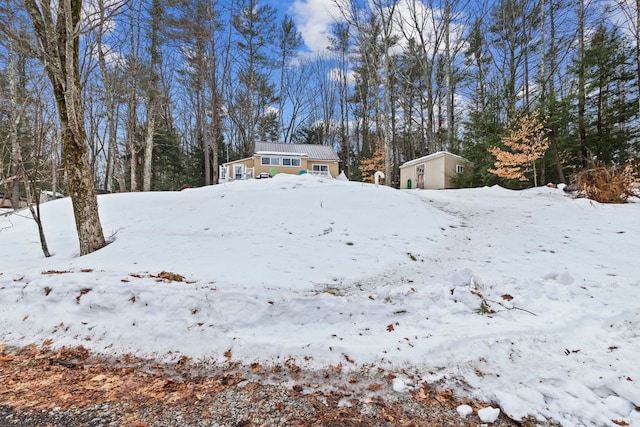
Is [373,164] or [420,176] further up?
[373,164]

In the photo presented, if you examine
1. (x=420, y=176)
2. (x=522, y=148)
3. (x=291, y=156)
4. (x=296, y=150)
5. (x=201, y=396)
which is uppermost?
(x=296, y=150)

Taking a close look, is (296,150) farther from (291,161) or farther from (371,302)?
(371,302)

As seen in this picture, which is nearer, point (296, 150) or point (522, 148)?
point (522, 148)

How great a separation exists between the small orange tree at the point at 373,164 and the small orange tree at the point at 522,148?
10.2m

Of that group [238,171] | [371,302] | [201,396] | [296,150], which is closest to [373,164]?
[296,150]

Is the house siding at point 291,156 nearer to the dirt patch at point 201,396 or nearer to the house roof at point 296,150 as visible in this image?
the house roof at point 296,150

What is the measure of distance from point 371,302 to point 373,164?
20850mm

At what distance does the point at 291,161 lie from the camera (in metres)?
21.0

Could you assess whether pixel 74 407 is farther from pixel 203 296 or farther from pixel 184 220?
pixel 184 220

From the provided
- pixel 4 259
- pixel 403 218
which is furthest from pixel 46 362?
pixel 403 218

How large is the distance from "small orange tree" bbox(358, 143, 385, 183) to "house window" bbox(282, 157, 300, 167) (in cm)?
553

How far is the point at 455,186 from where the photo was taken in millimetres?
15469

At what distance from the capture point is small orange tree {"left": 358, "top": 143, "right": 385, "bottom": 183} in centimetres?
2227

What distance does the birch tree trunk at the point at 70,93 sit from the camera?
373 cm
